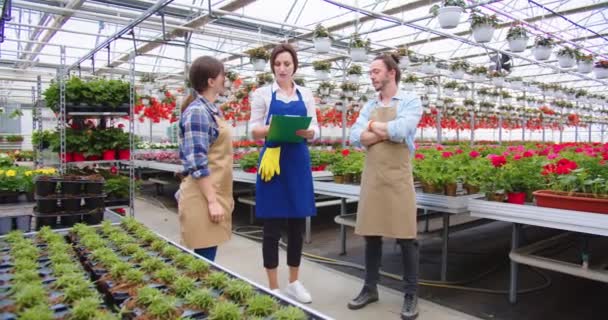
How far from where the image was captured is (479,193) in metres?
3.09

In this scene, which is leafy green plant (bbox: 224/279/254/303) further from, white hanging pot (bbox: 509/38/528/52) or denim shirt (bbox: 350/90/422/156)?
white hanging pot (bbox: 509/38/528/52)

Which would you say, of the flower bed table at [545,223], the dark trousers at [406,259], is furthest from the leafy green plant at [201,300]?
the flower bed table at [545,223]

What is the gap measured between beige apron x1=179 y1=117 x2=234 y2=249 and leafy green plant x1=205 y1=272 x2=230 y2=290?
0.52m

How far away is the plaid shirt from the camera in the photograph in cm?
179

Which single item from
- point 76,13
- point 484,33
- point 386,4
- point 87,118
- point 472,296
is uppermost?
point 386,4

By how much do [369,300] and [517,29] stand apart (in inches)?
187

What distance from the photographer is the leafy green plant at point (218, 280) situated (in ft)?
4.35

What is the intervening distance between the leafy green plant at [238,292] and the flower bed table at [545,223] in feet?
5.86

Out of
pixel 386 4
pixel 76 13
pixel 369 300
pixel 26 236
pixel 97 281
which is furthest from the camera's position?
pixel 386 4

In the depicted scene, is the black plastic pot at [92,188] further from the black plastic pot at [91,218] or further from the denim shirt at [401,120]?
the denim shirt at [401,120]

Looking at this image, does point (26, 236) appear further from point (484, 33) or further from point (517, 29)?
point (517, 29)

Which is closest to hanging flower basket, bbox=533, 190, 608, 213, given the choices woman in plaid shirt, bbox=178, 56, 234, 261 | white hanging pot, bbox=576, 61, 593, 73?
woman in plaid shirt, bbox=178, 56, 234, 261

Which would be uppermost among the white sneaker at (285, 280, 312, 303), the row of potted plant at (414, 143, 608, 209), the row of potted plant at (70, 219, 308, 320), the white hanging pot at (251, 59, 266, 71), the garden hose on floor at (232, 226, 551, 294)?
the white hanging pot at (251, 59, 266, 71)

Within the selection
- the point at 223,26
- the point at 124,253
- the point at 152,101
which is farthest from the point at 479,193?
the point at 223,26
